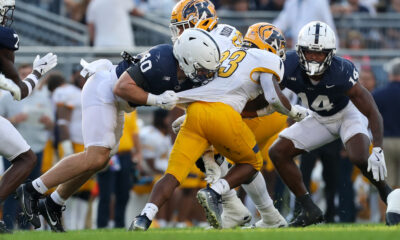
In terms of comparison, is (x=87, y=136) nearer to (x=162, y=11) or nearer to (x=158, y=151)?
(x=158, y=151)

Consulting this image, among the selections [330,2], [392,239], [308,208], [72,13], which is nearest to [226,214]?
[308,208]

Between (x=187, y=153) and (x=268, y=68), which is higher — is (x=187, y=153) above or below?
below

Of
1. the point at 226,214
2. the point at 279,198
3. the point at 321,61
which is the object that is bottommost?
the point at 279,198

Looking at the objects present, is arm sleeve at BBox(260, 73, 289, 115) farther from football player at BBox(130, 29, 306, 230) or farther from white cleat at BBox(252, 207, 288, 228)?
white cleat at BBox(252, 207, 288, 228)

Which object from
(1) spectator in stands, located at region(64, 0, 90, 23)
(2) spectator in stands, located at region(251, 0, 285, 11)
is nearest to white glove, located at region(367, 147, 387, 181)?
(1) spectator in stands, located at region(64, 0, 90, 23)

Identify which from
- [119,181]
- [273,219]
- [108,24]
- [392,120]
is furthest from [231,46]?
[108,24]

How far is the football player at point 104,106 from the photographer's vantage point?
795 centimetres

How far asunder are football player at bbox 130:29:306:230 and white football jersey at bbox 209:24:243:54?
0.54m

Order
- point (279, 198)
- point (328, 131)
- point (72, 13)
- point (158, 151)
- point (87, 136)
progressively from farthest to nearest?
point (72, 13) < point (158, 151) < point (279, 198) < point (328, 131) < point (87, 136)

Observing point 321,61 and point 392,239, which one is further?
point 321,61

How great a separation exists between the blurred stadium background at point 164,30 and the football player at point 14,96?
4.53 meters

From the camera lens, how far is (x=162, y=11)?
1577cm

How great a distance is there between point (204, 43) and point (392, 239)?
242cm

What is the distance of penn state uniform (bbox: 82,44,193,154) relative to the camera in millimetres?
7977
